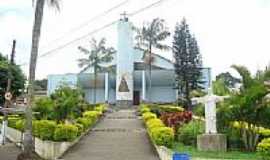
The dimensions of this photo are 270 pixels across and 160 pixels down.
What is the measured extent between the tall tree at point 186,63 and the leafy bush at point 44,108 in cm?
2654

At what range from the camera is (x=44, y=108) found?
75.5ft

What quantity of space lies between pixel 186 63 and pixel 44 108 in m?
28.5

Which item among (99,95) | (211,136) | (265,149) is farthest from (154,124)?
(99,95)

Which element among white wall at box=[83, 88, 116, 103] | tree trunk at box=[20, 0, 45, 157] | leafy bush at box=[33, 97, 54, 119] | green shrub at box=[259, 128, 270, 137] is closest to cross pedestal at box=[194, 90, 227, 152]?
green shrub at box=[259, 128, 270, 137]

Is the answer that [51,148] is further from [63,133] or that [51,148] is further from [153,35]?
[153,35]

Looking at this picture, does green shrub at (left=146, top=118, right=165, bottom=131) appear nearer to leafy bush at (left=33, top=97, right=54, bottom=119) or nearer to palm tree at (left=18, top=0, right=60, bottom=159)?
leafy bush at (left=33, top=97, right=54, bottom=119)

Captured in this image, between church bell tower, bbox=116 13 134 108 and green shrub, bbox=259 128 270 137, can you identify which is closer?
green shrub, bbox=259 128 270 137

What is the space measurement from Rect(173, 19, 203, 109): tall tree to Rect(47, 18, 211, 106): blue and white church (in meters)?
2.21

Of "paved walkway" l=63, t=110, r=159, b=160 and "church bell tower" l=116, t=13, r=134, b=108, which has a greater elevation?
"church bell tower" l=116, t=13, r=134, b=108

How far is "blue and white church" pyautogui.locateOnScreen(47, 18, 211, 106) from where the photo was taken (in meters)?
49.8

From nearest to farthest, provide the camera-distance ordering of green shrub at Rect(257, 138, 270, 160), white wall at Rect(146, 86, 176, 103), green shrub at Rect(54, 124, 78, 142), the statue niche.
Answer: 1. green shrub at Rect(257, 138, 270, 160)
2. green shrub at Rect(54, 124, 78, 142)
3. the statue niche
4. white wall at Rect(146, 86, 176, 103)

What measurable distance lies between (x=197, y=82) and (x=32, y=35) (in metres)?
34.4

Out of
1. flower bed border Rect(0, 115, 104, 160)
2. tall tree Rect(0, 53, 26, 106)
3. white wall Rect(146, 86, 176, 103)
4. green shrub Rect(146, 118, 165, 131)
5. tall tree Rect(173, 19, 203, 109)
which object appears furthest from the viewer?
white wall Rect(146, 86, 176, 103)

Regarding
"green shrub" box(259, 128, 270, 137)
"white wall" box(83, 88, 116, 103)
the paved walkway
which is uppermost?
"white wall" box(83, 88, 116, 103)
